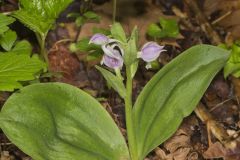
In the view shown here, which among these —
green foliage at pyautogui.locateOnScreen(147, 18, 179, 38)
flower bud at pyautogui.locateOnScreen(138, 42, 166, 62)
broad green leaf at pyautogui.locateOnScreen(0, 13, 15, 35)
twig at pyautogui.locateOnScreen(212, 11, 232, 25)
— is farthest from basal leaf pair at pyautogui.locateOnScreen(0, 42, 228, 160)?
twig at pyautogui.locateOnScreen(212, 11, 232, 25)

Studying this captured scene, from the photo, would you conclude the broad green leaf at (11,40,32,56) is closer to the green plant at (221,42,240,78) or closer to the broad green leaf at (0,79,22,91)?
the broad green leaf at (0,79,22,91)

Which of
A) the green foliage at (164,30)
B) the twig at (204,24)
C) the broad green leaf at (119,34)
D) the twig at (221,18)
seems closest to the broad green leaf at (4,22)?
the broad green leaf at (119,34)

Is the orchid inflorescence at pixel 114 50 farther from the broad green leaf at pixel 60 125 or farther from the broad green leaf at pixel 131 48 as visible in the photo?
the broad green leaf at pixel 60 125

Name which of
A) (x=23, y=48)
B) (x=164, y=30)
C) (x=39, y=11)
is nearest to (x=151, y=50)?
(x=39, y=11)

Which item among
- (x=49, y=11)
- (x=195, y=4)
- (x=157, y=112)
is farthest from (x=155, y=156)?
(x=195, y=4)

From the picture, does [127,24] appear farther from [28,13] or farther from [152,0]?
[28,13]

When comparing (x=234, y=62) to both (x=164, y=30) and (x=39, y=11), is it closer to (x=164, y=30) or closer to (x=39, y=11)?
(x=164, y=30)

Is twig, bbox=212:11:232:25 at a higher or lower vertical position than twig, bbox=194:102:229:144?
higher
